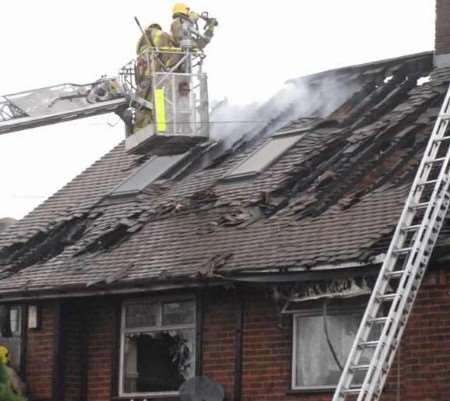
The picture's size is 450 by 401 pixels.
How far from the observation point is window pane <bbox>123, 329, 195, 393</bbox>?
20641 mm

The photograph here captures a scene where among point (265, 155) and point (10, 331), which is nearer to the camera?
point (10, 331)

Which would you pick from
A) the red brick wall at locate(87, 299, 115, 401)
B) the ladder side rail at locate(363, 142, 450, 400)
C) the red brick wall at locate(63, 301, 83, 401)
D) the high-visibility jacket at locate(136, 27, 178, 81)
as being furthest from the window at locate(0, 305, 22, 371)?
the ladder side rail at locate(363, 142, 450, 400)

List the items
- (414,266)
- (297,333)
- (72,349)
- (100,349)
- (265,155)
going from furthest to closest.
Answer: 1. (265,155)
2. (72,349)
3. (100,349)
4. (297,333)
5. (414,266)

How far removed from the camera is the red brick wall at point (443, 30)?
2308 centimetres

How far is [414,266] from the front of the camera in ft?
54.3

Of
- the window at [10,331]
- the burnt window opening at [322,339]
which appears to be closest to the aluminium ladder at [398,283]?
the burnt window opening at [322,339]

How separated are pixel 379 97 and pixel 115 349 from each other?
16.5ft

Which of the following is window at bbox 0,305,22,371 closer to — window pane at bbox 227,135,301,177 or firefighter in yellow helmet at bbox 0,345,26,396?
firefighter in yellow helmet at bbox 0,345,26,396

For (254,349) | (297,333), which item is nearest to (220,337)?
(254,349)

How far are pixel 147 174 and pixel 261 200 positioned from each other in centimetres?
403

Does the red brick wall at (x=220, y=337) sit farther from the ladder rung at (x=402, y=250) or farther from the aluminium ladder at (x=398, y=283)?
the ladder rung at (x=402, y=250)

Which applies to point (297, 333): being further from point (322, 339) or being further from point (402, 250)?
point (402, 250)

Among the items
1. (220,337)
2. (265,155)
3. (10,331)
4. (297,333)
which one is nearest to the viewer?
(297,333)

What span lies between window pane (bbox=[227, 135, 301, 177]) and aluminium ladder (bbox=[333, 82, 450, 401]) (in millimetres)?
4511
